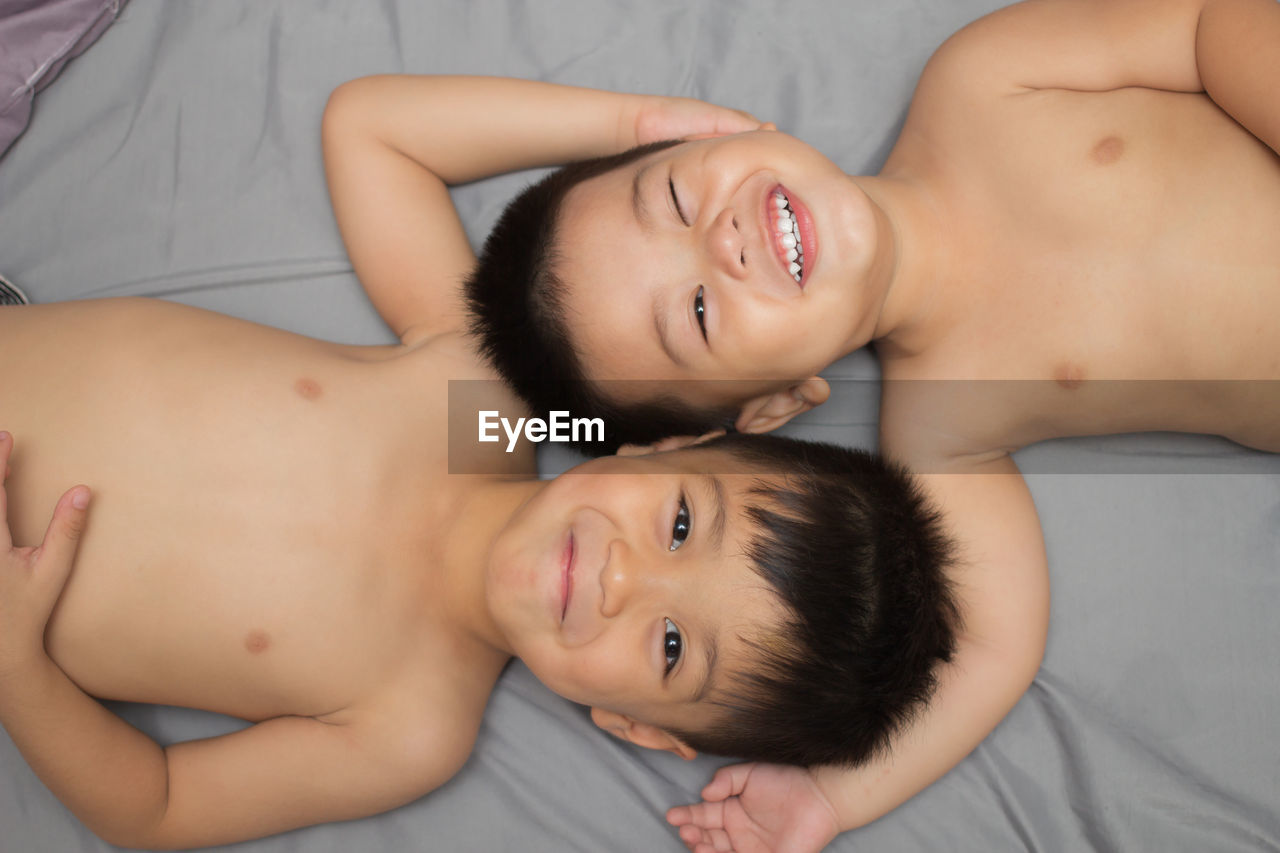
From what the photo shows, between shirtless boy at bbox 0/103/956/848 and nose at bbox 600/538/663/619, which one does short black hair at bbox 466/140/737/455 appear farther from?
nose at bbox 600/538/663/619

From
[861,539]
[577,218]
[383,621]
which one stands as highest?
[577,218]

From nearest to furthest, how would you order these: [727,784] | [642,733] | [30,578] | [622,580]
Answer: [622,580]
[30,578]
[642,733]
[727,784]

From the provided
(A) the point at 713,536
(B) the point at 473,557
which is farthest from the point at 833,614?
(B) the point at 473,557

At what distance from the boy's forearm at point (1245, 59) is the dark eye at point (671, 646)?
1138 millimetres

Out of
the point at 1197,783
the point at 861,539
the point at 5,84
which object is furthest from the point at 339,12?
the point at 1197,783

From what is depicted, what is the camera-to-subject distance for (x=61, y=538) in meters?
1.29

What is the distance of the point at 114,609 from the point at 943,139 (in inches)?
60.1

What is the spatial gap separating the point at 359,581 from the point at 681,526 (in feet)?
1.79

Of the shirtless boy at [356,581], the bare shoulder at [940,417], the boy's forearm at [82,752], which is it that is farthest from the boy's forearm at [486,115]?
the boy's forearm at [82,752]

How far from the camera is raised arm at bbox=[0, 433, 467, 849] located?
1.29 m

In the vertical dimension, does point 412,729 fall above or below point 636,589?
below

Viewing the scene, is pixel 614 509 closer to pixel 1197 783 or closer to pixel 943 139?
pixel 943 139

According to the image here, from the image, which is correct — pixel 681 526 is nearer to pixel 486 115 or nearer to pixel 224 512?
pixel 224 512

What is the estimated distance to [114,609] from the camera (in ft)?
4.39
